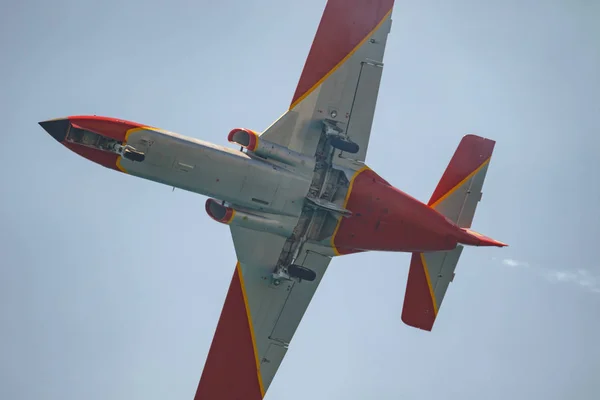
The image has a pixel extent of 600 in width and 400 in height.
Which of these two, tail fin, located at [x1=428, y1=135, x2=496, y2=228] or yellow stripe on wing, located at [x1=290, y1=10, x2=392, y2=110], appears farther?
tail fin, located at [x1=428, y1=135, x2=496, y2=228]

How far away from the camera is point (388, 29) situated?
23859mm

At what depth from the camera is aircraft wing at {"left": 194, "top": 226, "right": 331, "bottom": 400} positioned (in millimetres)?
23734

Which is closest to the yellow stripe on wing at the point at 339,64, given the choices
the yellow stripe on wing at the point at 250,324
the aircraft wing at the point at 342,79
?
the aircraft wing at the point at 342,79

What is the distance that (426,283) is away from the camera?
25422 millimetres

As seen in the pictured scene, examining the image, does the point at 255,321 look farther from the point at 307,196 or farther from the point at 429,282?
the point at 429,282

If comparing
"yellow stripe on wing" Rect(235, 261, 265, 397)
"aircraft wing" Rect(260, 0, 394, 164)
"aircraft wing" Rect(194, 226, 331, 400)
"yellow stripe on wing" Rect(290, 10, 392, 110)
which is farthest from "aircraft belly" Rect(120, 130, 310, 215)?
"yellow stripe on wing" Rect(235, 261, 265, 397)

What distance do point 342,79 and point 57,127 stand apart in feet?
28.2

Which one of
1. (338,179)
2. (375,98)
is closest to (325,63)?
(375,98)

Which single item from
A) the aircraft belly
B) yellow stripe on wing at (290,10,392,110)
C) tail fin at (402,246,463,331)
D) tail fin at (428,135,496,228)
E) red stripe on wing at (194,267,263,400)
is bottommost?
red stripe on wing at (194,267,263,400)

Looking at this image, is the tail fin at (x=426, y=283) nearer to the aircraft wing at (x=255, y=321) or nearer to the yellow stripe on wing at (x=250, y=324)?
the aircraft wing at (x=255, y=321)

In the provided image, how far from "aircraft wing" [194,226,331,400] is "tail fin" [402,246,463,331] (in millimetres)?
3101

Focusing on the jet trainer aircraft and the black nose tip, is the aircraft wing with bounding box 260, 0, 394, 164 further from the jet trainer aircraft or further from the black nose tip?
the black nose tip

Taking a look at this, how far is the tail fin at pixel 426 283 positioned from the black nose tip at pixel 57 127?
11981 millimetres

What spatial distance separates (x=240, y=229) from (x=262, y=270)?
1784 millimetres
